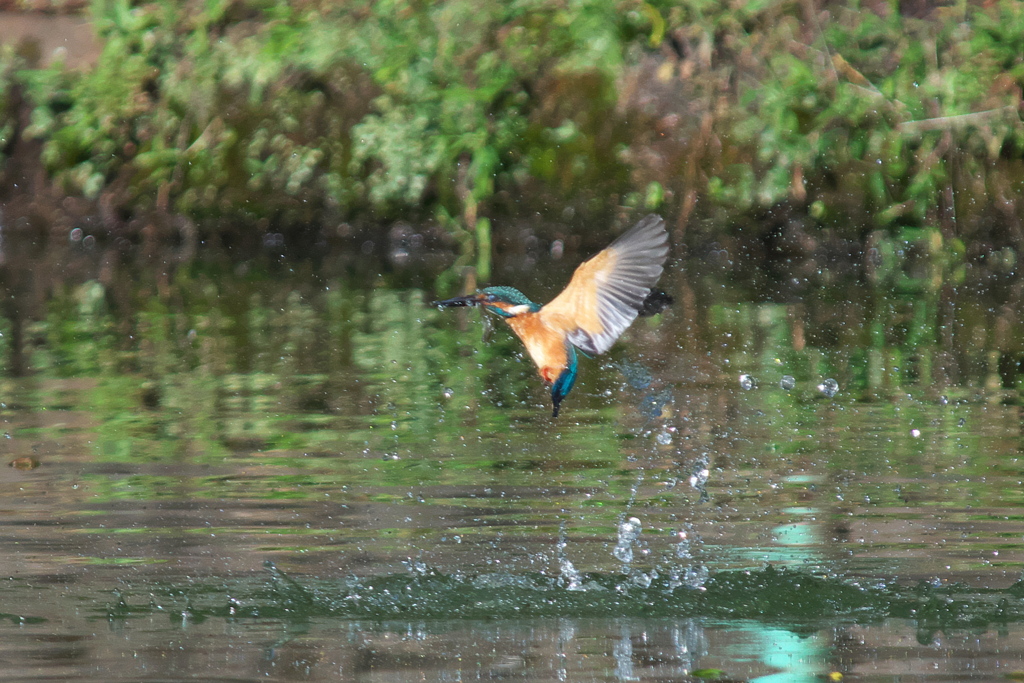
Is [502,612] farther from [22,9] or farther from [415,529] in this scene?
[22,9]

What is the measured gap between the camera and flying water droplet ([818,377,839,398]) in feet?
20.2

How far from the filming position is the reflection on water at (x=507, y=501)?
10.9ft

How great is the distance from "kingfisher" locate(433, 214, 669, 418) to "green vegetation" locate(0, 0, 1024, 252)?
7.42 metres

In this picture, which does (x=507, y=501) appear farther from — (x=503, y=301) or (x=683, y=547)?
(x=503, y=301)

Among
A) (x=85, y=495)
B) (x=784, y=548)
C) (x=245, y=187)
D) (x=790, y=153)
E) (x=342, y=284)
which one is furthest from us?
(x=245, y=187)

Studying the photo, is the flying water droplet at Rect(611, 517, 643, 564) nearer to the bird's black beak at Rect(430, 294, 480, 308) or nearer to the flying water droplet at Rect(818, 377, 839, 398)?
the bird's black beak at Rect(430, 294, 480, 308)

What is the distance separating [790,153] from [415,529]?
7.62 m

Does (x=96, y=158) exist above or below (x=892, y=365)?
above

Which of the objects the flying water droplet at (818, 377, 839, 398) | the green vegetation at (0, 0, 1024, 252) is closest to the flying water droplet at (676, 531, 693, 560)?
the flying water droplet at (818, 377, 839, 398)

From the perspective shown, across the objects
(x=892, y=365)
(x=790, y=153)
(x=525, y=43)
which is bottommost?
(x=892, y=365)

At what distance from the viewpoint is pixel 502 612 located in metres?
3.52

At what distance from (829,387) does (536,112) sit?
5.89 m

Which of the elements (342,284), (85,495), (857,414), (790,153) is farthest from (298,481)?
(790,153)

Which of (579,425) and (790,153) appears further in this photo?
(790,153)
